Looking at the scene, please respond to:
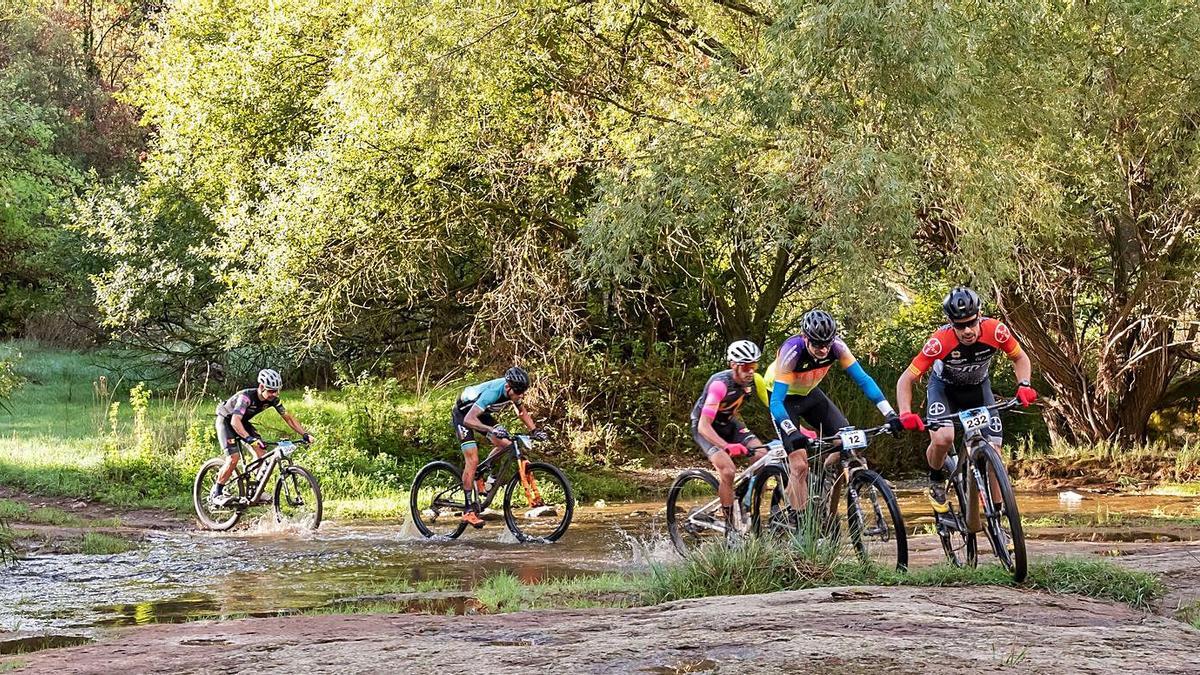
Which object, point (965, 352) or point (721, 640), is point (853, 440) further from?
point (721, 640)

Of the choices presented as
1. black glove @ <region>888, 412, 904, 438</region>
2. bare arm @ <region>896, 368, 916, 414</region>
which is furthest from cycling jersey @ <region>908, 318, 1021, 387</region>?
black glove @ <region>888, 412, 904, 438</region>

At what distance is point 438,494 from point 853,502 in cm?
670

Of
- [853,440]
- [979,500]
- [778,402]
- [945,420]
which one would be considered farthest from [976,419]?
[778,402]

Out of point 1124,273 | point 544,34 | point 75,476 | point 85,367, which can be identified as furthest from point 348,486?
point 85,367

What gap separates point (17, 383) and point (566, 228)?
1012 centimetres

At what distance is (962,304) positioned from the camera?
9.26m

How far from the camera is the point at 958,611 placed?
7.49 m

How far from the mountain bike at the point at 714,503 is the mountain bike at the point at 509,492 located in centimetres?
228

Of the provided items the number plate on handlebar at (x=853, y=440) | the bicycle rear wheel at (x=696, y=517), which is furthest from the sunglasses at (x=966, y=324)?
→ the bicycle rear wheel at (x=696, y=517)

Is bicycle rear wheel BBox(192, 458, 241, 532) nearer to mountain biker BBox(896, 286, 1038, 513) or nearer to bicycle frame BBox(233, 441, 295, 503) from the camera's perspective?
bicycle frame BBox(233, 441, 295, 503)

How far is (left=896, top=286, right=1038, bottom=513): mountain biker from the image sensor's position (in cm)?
927

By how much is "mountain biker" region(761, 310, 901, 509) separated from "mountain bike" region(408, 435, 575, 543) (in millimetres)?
4318

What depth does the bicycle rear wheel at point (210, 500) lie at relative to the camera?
54.6 ft

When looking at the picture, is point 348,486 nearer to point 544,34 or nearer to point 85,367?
point 544,34
